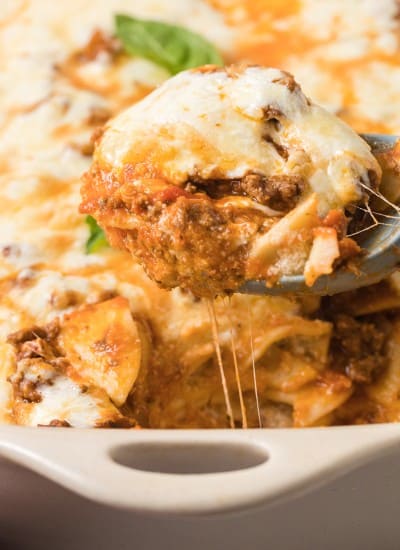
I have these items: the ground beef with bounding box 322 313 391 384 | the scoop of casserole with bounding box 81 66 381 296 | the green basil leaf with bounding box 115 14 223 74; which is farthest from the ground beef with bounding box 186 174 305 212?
the green basil leaf with bounding box 115 14 223 74

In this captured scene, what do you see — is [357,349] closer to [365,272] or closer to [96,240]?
[365,272]

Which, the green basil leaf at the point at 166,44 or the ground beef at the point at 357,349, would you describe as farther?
the green basil leaf at the point at 166,44

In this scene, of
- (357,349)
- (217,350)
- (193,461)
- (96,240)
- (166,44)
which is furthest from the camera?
(166,44)

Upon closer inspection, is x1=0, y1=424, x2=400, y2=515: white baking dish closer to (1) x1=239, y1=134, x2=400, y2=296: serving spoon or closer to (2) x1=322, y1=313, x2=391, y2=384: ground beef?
(1) x1=239, y1=134, x2=400, y2=296: serving spoon

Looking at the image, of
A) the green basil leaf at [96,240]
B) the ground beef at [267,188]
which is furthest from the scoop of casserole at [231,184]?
the green basil leaf at [96,240]

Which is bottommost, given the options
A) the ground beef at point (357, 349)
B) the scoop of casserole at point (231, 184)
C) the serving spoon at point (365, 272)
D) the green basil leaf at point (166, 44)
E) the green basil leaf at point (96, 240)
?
the ground beef at point (357, 349)

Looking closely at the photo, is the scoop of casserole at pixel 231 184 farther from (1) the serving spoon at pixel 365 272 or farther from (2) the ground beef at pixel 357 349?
(2) the ground beef at pixel 357 349

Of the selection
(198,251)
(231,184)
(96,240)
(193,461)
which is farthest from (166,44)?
(193,461)
